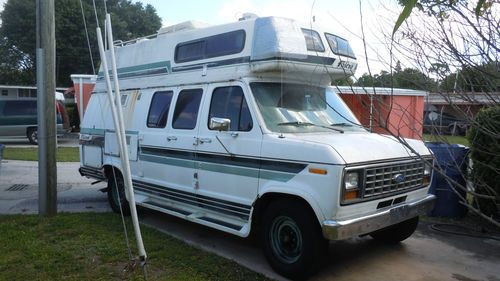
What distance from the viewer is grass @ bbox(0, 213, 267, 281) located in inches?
195

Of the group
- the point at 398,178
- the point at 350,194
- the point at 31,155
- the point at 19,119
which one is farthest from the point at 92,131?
the point at 19,119

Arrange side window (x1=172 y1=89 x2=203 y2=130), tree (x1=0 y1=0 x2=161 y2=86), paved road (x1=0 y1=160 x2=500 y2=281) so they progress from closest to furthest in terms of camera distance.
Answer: paved road (x1=0 y1=160 x2=500 y2=281) → side window (x1=172 y1=89 x2=203 y2=130) → tree (x1=0 y1=0 x2=161 y2=86)

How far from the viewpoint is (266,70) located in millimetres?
5539

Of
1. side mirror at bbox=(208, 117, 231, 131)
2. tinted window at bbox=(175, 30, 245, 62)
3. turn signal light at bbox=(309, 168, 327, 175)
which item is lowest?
turn signal light at bbox=(309, 168, 327, 175)

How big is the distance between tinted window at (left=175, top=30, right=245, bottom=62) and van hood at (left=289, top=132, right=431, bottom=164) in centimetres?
147

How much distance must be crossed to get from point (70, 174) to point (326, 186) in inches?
373

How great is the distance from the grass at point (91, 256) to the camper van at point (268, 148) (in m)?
0.45

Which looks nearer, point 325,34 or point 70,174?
point 325,34

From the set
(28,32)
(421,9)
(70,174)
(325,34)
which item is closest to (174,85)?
(325,34)

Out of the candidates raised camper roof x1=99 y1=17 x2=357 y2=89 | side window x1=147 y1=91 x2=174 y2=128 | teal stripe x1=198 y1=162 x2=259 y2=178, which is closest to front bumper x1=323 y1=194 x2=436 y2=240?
teal stripe x1=198 y1=162 x2=259 y2=178

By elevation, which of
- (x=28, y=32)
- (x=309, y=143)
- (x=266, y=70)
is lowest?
(x=309, y=143)

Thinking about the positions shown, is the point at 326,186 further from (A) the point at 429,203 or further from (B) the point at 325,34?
(B) the point at 325,34

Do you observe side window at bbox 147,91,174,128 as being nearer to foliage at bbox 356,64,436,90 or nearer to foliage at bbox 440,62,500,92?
foliage at bbox 356,64,436,90

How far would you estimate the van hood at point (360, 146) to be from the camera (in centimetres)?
462
